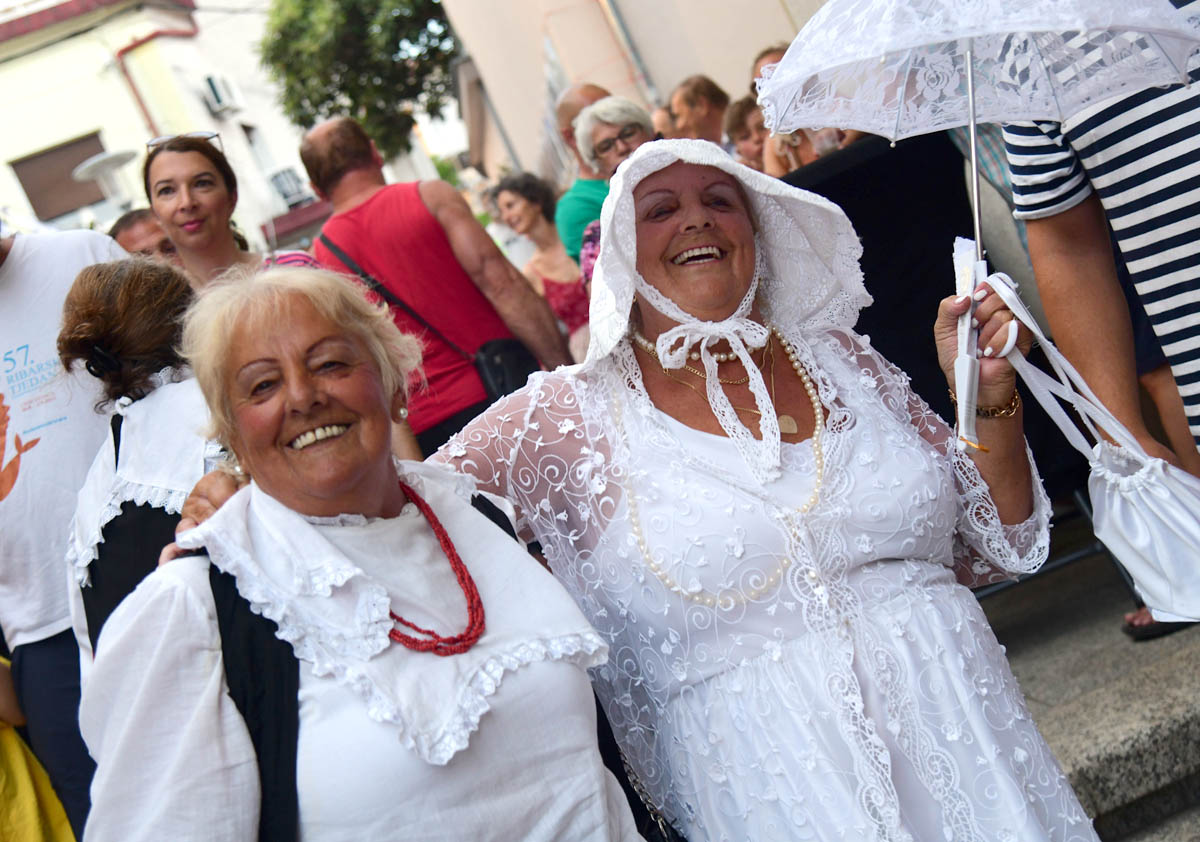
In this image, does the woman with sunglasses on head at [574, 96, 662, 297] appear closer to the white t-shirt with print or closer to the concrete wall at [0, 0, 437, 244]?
the white t-shirt with print

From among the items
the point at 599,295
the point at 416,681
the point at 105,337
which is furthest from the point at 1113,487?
the point at 105,337

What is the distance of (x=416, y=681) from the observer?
1.92 metres

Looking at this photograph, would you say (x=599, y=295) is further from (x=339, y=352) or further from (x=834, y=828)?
(x=834, y=828)

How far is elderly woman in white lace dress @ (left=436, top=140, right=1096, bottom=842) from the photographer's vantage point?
2264 millimetres

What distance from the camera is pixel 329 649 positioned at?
1912 millimetres

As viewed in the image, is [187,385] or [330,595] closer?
[330,595]

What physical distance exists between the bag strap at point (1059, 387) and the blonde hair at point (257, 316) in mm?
1208

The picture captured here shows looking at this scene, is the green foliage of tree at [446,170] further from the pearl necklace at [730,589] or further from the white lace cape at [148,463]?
the pearl necklace at [730,589]

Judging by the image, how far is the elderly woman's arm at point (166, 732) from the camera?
1.76 m

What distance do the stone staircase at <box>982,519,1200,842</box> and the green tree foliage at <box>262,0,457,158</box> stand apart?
1876cm

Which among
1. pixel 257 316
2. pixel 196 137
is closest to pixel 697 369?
pixel 257 316

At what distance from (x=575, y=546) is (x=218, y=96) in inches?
1164

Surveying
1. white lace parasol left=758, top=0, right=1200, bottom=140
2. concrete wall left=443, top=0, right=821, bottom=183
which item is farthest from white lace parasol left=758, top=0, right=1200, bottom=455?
concrete wall left=443, top=0, right=821, bottom=183

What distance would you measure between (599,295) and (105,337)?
43.3 inches
